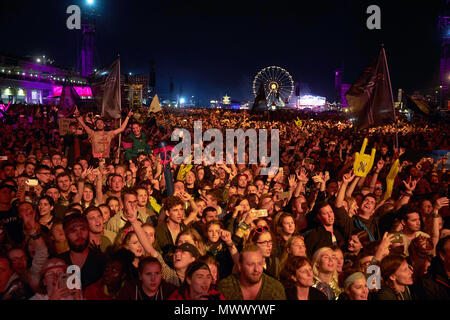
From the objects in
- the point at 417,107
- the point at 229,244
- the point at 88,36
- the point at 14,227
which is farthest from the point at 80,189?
the point at 88,36

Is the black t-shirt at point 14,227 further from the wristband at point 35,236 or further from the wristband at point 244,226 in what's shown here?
the wristband at point 244,226

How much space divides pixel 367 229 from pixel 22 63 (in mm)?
69624

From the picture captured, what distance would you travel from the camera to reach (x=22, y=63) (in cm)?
6419

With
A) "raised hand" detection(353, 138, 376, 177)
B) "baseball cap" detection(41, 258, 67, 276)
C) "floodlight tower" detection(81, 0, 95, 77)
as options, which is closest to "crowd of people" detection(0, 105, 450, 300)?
"baseball cap" detection(41, 258, 67, 276)

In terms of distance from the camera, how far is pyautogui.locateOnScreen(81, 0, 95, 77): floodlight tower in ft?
156

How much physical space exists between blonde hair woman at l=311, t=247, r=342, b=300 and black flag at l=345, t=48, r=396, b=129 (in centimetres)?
528

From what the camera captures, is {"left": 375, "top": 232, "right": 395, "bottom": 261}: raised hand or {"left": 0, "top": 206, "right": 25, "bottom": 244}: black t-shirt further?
{"left": 0, "top": 206, "right": 25, "bottom": 244}: black t-shirt

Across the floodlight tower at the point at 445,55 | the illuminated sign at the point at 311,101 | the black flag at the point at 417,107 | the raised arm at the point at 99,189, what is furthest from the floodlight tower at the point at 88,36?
the illuminated sign at the point at 311,101

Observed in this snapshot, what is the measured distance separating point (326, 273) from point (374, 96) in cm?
566

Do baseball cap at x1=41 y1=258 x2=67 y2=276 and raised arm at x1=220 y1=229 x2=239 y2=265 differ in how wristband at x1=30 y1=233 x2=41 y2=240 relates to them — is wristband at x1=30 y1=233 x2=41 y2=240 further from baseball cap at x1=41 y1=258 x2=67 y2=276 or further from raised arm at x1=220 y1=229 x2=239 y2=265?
raised arm at x1=220 y1=229 x2=239 y2=265

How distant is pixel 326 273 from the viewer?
144 inches

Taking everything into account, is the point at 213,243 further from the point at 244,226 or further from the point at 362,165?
the point at 362,165
